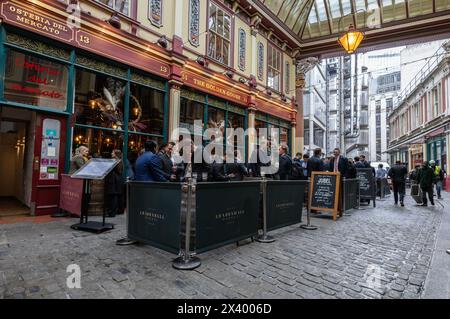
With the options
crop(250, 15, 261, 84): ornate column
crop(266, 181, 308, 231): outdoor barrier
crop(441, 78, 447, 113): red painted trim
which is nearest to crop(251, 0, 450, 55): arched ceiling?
crop(250, 15, 261, 84): ornate column

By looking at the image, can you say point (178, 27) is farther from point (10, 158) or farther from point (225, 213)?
point (10, 158)

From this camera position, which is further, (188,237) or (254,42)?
(254,42)

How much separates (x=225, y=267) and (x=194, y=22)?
377 inches

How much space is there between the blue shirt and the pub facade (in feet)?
10.8

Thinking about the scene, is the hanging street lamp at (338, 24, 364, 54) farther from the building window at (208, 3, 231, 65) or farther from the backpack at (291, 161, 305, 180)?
the building window at (208, 3, 231, 65)

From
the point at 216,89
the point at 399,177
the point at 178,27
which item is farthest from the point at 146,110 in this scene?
the point at 399,177

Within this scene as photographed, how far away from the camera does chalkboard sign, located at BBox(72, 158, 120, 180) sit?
523 centimetres

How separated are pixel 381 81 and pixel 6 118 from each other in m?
→ 63.6

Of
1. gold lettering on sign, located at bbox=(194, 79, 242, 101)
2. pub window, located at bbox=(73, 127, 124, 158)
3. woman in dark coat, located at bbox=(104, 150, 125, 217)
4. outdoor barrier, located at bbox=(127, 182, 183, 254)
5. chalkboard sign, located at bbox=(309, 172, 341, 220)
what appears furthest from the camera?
gold lettering on sign, located at bbox=(194, 79, 242, 101)

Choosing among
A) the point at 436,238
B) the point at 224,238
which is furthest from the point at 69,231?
the point at 436,238

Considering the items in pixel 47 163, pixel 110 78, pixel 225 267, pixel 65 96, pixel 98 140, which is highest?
pixel 110 78

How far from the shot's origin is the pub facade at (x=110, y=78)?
6.51 metres

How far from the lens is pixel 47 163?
6762 mm
